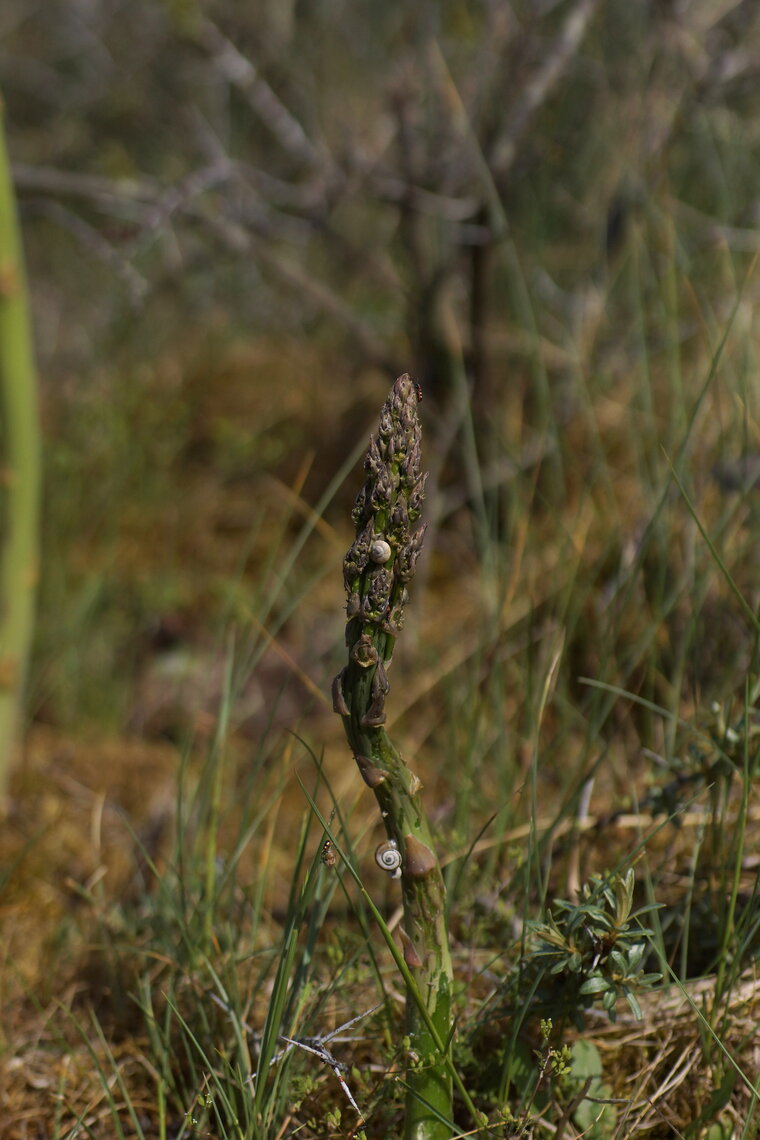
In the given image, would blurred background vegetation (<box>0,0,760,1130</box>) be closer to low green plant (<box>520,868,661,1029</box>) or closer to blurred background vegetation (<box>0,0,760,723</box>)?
blurred background vegetation (<box>0,0,760,723</box>)

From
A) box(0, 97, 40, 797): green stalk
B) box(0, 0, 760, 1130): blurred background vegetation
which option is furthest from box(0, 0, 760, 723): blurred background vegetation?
box(0, 97, 40, 797): green stalk

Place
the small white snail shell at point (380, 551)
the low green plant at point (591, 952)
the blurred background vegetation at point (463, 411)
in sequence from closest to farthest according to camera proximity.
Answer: the small white snail shell at point (380, 551) < the low green plant at point (591, 952) < the blurred background vegetation at point (463, 411)

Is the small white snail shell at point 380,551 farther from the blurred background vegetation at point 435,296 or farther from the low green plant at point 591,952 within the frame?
the blurred background vegetation at point 435,296

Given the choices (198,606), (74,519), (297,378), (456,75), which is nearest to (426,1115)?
(198,606)

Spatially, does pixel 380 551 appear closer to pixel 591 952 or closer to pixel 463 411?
pixel 591 952

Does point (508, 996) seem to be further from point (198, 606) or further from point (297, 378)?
point (297, 378)

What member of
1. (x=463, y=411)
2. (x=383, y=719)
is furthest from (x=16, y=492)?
(x=383, y=719)

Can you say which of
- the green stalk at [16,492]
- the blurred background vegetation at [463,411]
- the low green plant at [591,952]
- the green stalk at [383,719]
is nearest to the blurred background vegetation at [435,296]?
the blurred background vegetation at [463,411]
